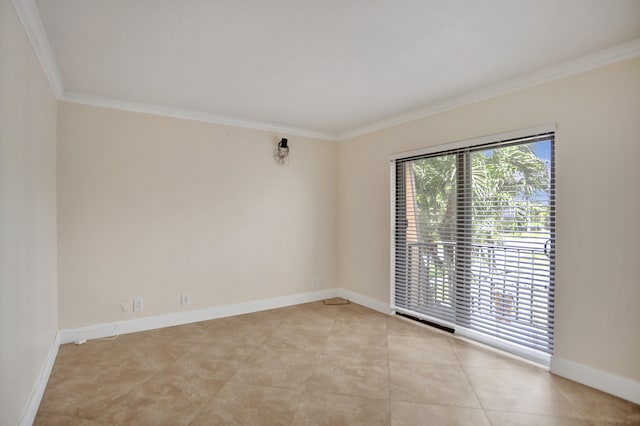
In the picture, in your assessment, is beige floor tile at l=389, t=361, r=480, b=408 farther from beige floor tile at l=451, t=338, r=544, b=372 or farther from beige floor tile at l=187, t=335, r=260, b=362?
beige floor tile at l=187, t=335, r=260, b=362

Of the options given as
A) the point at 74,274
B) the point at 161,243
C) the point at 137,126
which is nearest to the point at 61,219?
the point at 74,274

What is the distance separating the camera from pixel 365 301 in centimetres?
440

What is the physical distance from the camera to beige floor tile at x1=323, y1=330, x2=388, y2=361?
293 cm

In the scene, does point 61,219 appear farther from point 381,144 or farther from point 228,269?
point 381,144

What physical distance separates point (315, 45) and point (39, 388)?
9.80 ft

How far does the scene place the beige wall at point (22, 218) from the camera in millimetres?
1581

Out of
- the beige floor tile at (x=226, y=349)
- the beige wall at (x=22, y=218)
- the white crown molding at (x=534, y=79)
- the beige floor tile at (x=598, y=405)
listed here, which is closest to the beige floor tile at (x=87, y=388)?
the beige wall at (x=22, y=218)

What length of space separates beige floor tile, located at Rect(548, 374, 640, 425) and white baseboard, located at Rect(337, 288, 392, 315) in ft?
6.23

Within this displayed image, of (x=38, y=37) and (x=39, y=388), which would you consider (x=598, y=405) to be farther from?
(x=38, y=37)

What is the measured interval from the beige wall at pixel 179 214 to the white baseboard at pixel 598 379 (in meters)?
2.88

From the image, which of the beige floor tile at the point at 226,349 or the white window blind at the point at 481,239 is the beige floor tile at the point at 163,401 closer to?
the beige floor tile at the point at 226,349

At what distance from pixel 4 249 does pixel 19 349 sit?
0.62 meters

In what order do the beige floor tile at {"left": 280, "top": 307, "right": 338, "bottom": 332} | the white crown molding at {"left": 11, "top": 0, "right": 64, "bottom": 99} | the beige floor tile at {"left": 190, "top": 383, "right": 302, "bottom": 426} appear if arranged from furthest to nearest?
the beige floor tile at {"left": 280, "top": 307, "right": 338, "bottom": 332}, the beige floor tile at {"left": 190, "top": 383, "right": 302, "bottom": 426}, the white crown molding at {"left": 11, "top": 0, "right": 64, "bottom": 99}

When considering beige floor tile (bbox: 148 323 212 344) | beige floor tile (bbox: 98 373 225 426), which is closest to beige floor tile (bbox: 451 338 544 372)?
beige floor tile (bbox: 98 373 225 426)
